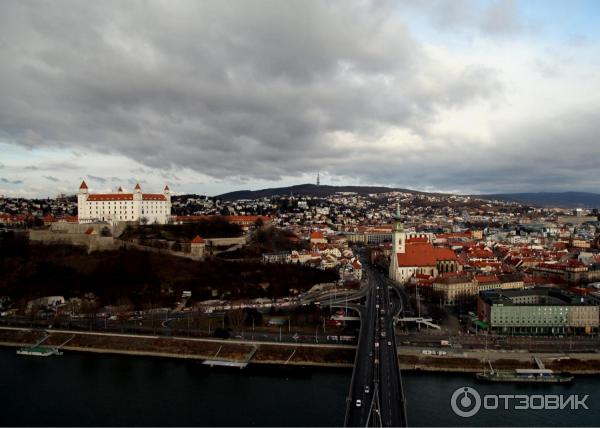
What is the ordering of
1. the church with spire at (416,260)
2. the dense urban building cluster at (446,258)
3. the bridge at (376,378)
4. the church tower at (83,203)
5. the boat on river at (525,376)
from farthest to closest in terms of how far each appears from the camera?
the church tower at (83,203)
the church with spire at (416,260)
the dense urban building cluster at (446,258)
the boat on river at (525,376)
the bridge at (376,378)

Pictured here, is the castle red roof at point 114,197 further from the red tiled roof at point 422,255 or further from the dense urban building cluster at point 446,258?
the red tiled roof at point 422,255

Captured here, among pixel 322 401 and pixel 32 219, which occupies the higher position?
pixel 32 219

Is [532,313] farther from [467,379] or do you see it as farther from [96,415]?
[96,415]

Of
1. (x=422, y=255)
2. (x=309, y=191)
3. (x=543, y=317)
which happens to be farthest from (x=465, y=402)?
(x=309, y=191)

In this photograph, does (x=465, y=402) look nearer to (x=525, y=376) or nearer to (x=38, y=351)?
(x=525, y=376)

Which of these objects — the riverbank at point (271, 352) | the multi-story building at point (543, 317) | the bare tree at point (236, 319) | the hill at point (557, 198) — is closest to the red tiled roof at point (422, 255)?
the multi-story building at point (543, 317)

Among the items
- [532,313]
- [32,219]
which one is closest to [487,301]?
[532,313]
